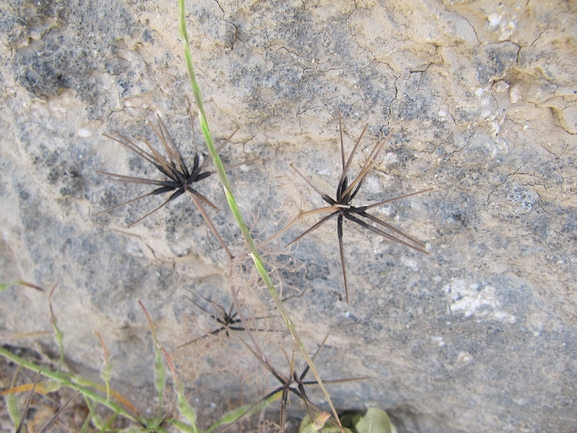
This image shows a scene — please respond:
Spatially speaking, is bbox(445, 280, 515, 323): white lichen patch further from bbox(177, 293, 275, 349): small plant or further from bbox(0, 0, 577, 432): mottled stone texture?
bbox(177, 293, 275, 349): small plant

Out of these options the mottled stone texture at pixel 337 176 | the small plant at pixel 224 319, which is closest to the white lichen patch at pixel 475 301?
the mottled stone texture at pixel 337 176

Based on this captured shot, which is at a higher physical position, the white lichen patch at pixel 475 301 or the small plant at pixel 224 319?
the white lichen patch at pixel 475 301

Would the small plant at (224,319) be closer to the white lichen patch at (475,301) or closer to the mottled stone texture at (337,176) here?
the mottled stone texture at (337,176)

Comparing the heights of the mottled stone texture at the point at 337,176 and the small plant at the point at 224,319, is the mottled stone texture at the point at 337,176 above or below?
above

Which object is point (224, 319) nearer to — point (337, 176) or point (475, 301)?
point (337, 176)

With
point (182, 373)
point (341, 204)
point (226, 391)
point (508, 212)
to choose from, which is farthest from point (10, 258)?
point (508, 212)

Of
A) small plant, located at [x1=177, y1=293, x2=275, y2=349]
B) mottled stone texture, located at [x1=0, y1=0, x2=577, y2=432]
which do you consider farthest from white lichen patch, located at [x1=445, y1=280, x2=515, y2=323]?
small plant, located at [x1=177, y1=293, x2=275, y2=349]

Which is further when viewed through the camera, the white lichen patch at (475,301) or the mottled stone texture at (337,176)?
the white lichen patch at (475,301)

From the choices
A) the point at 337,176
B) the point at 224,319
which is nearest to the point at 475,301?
the point at 337,176
